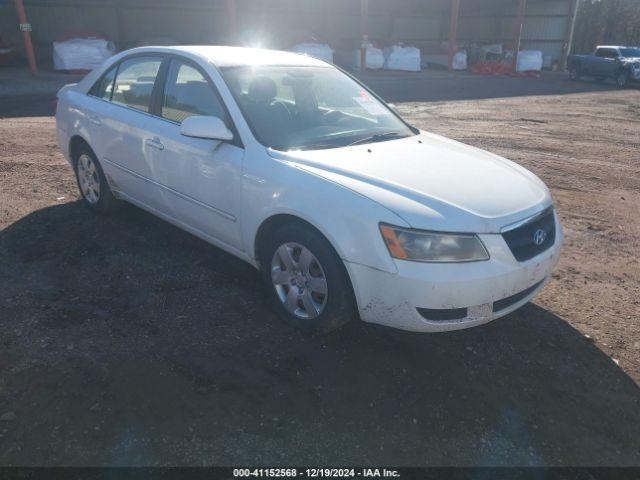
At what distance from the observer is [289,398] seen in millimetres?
2762

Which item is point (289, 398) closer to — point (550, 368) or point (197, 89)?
point (550, 368)

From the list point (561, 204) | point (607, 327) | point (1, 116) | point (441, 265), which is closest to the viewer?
point (441, 265)

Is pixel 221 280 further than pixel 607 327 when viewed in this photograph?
Yes

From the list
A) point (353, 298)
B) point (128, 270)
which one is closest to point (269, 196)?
point (353, 298)

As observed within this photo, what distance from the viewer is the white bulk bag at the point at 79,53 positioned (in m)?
18.6

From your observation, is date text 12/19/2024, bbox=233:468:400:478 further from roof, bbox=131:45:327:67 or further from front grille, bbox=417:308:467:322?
roof, bbox=131:45:327:67

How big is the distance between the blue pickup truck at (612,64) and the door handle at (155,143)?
23500mm

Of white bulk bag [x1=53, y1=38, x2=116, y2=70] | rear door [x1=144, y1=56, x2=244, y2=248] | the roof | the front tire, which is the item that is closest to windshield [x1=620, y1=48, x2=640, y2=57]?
white bulk bag [x1=53, y1=38, x2=116, y2=70]

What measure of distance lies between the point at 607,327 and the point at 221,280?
2747 mm

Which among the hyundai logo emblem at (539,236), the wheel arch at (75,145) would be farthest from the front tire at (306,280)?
the wheel arch at (75,145)

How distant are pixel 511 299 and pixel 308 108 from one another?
1.98 m

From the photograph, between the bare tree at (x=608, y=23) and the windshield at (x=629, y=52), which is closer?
the windshield at (x=629, y=52)

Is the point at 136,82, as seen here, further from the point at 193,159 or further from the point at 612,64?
the point at 612,64

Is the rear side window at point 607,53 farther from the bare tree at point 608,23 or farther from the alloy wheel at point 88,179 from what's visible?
the alloy wheel at point 88,179
